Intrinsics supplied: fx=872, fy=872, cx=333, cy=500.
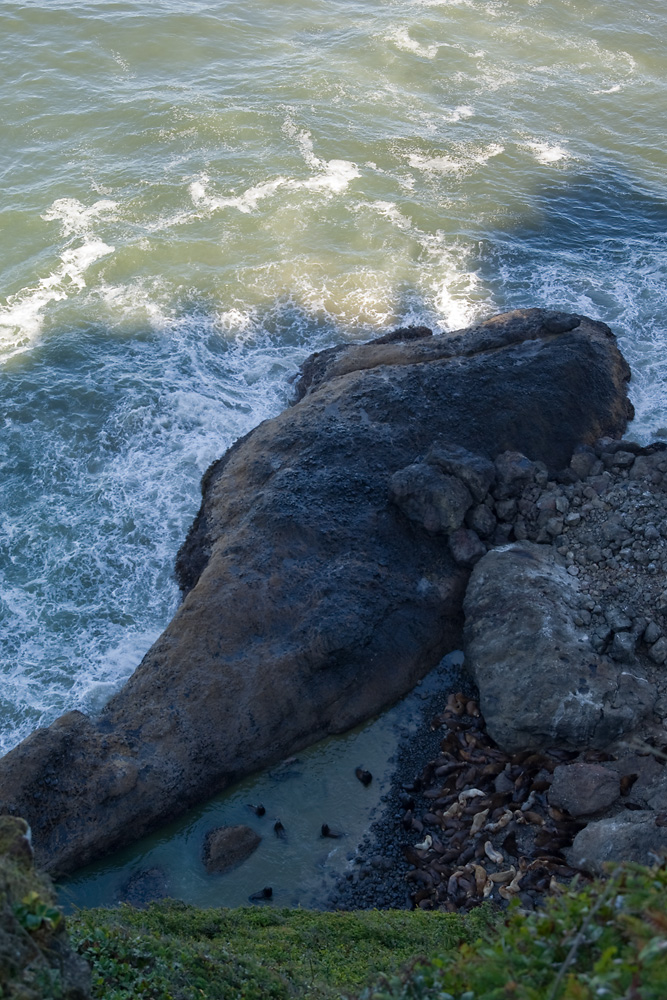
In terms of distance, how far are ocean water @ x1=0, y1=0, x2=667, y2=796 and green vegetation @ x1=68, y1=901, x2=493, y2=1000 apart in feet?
23.6

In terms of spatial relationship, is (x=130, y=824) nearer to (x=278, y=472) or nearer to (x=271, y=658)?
(x=271, y=658)

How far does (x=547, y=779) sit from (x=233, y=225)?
25882mm

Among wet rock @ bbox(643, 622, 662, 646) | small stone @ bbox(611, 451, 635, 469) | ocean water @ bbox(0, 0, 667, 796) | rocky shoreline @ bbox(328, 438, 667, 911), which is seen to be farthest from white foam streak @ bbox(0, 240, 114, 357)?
wet rock @ bbox(643, 622, 662, 646)

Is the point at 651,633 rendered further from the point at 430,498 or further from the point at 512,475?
the point at 430,498

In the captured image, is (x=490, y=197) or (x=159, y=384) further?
(x=490, y=197)

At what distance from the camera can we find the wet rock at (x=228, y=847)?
18031mm

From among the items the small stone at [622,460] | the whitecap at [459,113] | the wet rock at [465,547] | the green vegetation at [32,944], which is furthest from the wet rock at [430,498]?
the whitecap at [459,113]

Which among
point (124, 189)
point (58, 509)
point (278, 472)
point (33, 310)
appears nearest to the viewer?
point (278, 472)

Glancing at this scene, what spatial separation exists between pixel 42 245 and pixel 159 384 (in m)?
9.48

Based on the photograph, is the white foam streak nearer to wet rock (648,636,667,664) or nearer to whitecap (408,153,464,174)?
whitecap (408,153,464,174)

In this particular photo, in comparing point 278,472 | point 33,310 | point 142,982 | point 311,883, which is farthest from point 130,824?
point 33,310

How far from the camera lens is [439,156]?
40.4m

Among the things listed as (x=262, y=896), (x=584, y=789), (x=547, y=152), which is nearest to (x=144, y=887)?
(x=262, y=896)

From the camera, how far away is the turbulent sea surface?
25.5 meters
